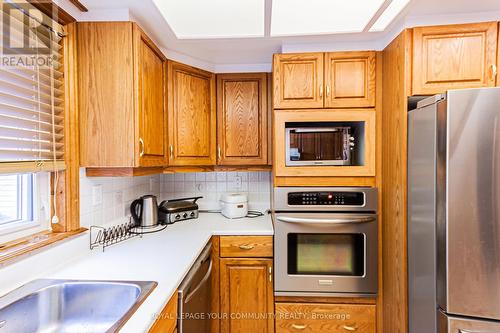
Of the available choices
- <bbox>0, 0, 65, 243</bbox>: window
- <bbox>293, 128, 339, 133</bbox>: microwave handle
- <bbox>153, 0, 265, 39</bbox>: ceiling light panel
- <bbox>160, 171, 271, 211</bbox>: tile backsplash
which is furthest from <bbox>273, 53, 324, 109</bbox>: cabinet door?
<bbox>0, 0, 65, 243</bbox>: window

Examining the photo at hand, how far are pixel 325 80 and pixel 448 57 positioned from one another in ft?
2.17

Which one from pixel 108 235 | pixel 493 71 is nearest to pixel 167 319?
pixel 108 235

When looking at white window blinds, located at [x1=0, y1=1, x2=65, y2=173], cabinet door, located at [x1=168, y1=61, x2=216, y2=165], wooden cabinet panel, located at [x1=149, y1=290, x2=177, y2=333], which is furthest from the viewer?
cabinet door, located at [x1=168, y1=61, x2=216, y2=165]

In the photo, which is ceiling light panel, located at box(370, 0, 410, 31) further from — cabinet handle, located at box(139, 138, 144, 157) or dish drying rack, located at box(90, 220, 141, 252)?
dish drying rack, located at box(90, 220, 141, 252)

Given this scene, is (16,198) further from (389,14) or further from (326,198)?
(389,14)

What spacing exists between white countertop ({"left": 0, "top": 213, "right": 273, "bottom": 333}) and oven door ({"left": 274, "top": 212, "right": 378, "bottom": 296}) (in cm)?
18

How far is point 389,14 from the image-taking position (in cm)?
145

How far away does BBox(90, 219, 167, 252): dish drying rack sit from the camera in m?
1.47

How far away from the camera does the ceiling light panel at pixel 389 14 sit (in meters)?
1.34

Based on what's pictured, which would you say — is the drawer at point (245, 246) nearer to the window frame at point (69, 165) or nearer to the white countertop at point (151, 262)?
the white countertop at point (151, 262)

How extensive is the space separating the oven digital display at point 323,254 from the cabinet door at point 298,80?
885 millimetres

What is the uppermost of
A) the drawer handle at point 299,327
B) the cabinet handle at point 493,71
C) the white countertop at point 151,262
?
the cabinet handle at point 493,71

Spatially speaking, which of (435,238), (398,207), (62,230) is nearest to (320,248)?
(398,207)

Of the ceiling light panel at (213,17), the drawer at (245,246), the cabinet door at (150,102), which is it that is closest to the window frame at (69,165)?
the cabinet door at (150,102)
